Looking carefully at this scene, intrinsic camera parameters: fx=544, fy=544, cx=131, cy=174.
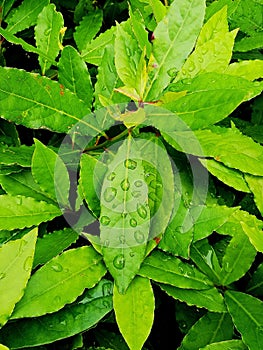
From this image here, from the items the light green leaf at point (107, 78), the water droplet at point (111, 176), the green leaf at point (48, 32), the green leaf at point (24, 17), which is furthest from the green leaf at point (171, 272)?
the green leaf at point (24, 17)

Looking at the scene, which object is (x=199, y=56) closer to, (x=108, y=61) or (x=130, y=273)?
(x=108, y=61)

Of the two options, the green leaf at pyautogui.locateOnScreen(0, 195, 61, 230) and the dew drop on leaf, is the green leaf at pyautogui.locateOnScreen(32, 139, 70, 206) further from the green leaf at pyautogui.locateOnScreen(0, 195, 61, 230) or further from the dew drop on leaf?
the dew drop on leaf

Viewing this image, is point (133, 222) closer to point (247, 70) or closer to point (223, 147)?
point (223, 147)

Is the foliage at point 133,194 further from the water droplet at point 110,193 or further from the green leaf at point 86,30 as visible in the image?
the green leaf at point 86,30

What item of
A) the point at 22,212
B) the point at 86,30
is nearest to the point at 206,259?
the point at 22,212

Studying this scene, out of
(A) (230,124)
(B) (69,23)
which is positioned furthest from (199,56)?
(B) (69,23)

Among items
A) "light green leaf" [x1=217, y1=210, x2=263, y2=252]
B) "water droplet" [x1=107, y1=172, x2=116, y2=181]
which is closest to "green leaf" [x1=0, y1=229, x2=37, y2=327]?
"water droplet" [x1=107, y1=172, x2=116, y2=181]
